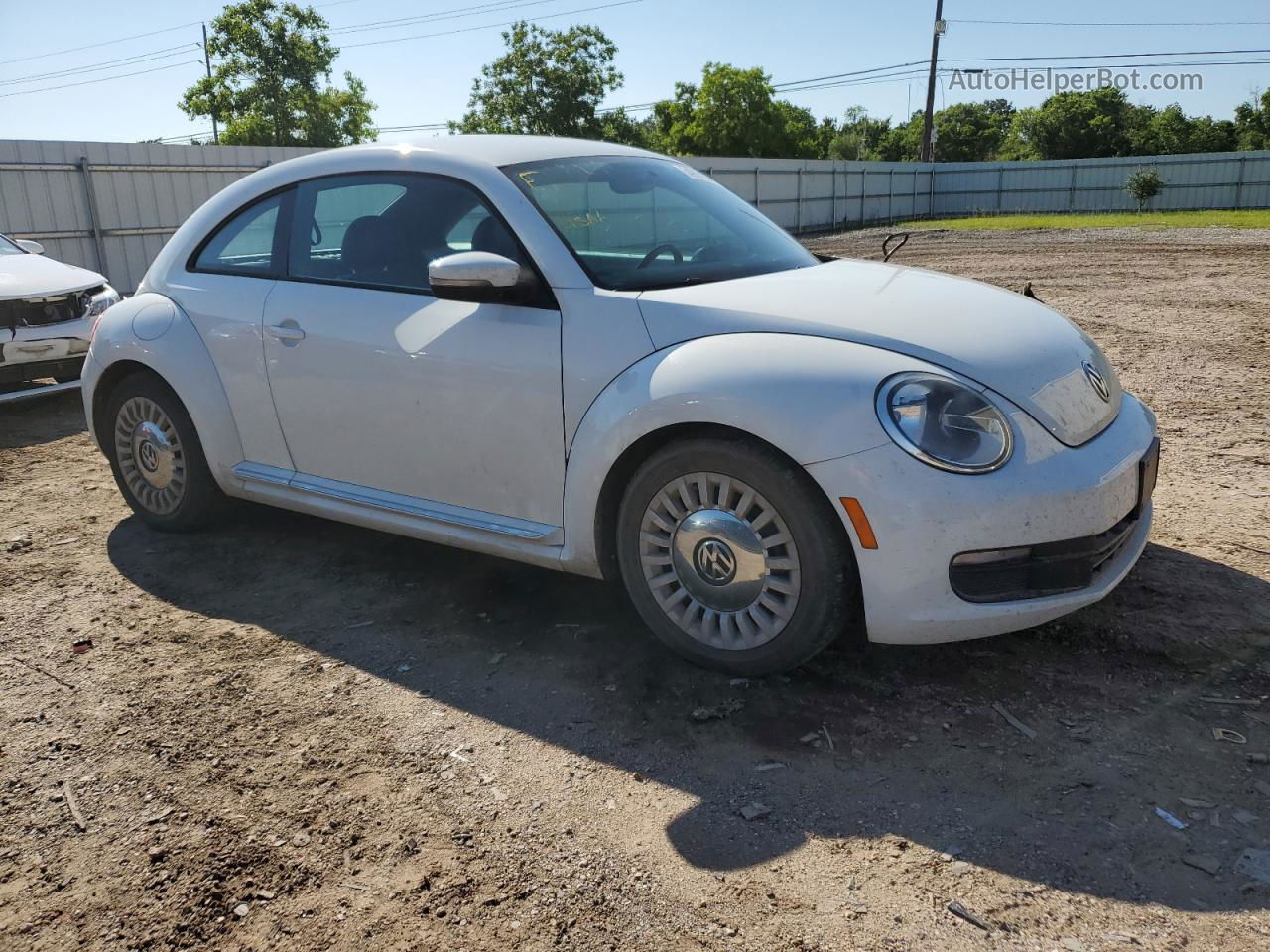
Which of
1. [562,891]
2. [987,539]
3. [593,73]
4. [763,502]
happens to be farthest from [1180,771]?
[593,73]

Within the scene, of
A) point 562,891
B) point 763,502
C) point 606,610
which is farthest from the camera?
point 606,610

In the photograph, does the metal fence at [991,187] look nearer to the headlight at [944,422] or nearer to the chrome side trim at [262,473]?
the chrome side trim at [262,473]

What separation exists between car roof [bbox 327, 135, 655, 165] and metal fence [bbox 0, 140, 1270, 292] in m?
11.6

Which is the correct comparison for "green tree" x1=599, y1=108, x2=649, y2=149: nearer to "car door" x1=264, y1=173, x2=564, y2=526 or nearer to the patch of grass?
the patch of grass

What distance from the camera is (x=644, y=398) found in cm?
325

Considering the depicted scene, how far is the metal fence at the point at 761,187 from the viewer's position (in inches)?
545

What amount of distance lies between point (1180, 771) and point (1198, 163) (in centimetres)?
4287

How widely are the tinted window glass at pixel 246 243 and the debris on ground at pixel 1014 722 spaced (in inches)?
130

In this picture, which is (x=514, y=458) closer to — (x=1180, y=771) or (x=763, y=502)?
(x=763, y=502)

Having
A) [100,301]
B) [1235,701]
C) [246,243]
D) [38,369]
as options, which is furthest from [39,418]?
[1235,701]

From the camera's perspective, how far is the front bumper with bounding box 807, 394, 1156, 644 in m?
2.87

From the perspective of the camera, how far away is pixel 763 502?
3115mm

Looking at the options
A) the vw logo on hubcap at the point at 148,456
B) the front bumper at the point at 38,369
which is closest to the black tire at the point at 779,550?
the vw logo on hubcap at the point at 148,456

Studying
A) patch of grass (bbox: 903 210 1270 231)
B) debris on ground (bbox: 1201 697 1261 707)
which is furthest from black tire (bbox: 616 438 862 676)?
patch of grass (bbox: 903 210 1270 231)
